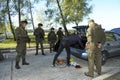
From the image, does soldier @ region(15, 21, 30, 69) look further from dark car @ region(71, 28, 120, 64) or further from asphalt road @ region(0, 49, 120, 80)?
dark car @ region(71, 28, 120, 64)

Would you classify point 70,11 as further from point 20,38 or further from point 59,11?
point 20,38

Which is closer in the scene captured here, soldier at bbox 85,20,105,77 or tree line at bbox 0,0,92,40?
soldier at bbox 85,20,105,77

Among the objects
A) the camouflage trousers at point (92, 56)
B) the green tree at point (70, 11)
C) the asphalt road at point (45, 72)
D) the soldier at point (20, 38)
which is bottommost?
the asphalt road at point (45, 72)

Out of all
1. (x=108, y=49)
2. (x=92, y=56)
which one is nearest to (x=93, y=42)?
(x=92, y=56)

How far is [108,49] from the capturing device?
1338cm

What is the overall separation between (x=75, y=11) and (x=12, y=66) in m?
33.7

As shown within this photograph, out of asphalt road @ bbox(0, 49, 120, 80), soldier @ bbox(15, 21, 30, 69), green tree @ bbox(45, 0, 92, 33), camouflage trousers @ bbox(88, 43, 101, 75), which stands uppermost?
green tree @ bbox(45, 0, 92, 33)

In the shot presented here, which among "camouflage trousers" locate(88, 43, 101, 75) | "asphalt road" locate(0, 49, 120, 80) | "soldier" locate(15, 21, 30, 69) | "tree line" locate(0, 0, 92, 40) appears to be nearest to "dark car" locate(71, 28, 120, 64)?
"asphalt road" locate(0, 49, 120, 80)

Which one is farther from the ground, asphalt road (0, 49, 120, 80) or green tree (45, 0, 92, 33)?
green tree (45, 0, 92, 33)

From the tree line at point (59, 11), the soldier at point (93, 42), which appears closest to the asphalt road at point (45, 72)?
the soldier at point (93, 42)

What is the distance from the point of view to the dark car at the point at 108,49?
12.9 meters

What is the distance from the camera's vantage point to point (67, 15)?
45.5m

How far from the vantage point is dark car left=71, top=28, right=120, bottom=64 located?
12906 mm

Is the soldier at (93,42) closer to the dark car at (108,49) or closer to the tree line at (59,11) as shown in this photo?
the dark car at (108,49)
